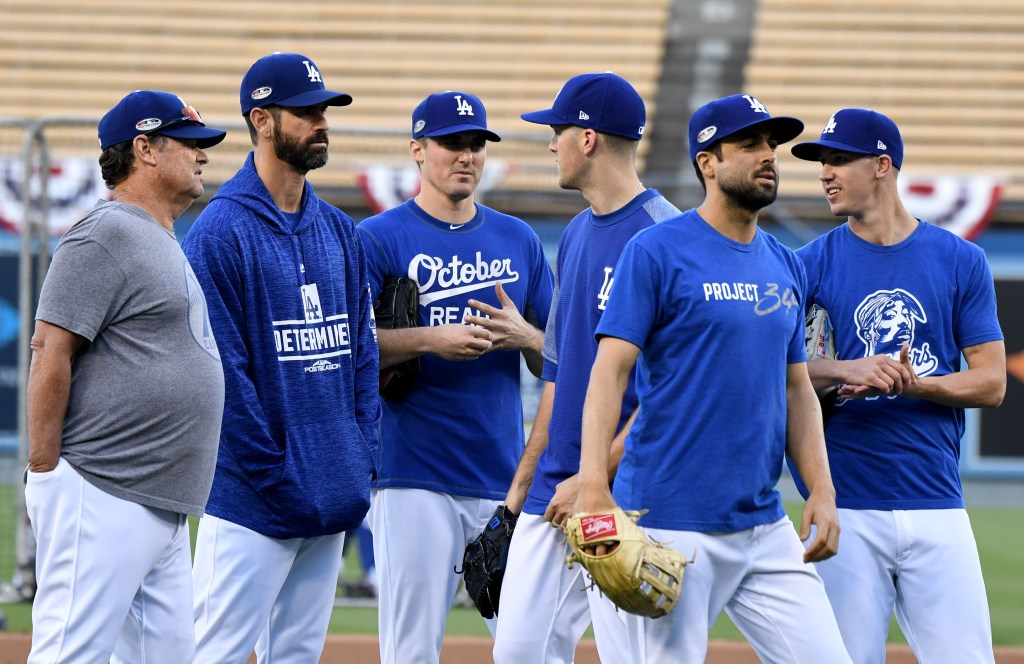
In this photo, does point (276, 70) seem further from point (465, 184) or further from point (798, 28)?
point (798, 28)

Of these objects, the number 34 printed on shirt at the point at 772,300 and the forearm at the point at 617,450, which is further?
the forearm at the point at 617,450

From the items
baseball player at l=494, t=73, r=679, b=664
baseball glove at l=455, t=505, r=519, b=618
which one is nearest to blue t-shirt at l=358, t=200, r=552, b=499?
baseball glove at l=455, t=505, r=519, b=618

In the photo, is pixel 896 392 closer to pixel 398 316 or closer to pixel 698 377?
pixel 698 377

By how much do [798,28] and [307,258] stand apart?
49.7 feet

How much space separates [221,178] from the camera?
12.5m

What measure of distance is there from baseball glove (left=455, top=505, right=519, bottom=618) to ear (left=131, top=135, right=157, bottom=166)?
5.44ft

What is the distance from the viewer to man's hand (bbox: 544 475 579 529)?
4.17 meters

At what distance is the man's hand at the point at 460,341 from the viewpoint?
4.79 metres

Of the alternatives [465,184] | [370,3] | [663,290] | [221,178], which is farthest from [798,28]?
[663,290]

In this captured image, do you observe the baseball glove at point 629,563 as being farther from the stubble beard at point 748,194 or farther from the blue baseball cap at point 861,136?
the blue baseball cap at point 861,136

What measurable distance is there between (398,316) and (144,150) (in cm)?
120

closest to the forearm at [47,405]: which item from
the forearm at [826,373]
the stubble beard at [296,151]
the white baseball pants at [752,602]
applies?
the stubble beard at [296,151]

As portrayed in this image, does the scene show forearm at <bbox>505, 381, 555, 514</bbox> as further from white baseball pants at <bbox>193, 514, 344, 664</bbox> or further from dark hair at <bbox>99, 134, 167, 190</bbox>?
dark hair at <bbox>99, 134, 167, 190</bbox>

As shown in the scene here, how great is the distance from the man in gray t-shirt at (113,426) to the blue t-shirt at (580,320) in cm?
108
